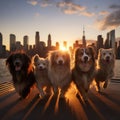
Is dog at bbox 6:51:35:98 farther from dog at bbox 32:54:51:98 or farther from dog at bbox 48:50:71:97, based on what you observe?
dog at bbox 48:50:71:97

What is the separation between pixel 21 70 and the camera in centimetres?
654

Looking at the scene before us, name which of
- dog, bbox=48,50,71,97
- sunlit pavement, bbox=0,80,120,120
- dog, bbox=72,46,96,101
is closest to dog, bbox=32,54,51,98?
dog, bbox=48,50,71,97

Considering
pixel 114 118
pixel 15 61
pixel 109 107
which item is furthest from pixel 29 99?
pixel 114 118

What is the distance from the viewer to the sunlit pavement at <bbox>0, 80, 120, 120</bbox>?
204 inches

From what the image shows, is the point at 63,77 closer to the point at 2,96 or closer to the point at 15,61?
the point at 15,61

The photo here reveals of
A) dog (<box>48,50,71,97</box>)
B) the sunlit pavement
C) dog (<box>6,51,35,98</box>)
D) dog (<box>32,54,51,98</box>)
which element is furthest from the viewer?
dog (<box>32,54,51,98</box>)

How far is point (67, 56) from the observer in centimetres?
678

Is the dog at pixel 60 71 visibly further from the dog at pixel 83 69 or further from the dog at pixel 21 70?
the dog at pixel 21 70

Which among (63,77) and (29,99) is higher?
(63,77)

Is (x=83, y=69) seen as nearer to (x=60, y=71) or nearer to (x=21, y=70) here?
(x=60, y=71)

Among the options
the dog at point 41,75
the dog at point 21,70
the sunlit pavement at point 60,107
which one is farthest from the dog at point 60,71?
the dog at point 21,70

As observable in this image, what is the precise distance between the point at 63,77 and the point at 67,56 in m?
0.61

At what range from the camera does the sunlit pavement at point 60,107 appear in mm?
5184

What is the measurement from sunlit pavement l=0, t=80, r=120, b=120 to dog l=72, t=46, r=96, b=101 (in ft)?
1.28
